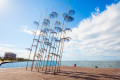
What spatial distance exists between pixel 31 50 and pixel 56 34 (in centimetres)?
786

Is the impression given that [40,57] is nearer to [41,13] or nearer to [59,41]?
[59,41]

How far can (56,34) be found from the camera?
20781mm

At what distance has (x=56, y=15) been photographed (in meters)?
20.9

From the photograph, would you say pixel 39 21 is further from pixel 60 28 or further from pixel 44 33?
pixel 60 28

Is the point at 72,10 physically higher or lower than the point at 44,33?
higher

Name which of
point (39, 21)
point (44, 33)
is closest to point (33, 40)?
point (44, 33)

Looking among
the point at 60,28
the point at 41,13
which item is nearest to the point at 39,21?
the point at 41,13

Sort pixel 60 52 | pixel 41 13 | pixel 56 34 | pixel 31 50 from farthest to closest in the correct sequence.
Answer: pixel 41 13 < pixel 56 34 < pixel 31 50 < pixel 60 52

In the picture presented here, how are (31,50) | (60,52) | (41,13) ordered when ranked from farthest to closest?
(41,13) < (31,50) < (60,52)

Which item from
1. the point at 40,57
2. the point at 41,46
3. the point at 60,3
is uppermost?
the point at 60,3

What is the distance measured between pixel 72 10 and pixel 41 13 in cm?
909

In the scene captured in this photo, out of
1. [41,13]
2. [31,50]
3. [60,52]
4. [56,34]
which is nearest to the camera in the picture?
[60,52]

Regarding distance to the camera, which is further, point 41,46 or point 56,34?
point 41,46

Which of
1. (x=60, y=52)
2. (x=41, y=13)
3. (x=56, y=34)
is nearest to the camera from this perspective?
(x=60, y=52)
